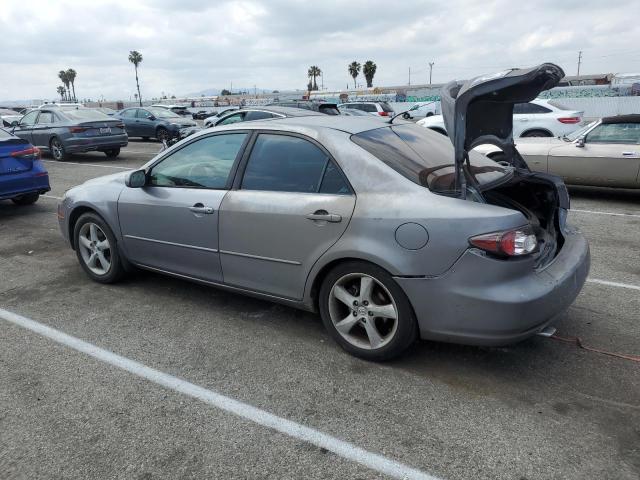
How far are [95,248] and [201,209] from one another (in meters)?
1.59

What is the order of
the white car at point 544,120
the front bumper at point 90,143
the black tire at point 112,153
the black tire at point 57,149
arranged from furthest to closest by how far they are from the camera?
the black tire at point 112,153, the black tire at point 57,149, the front bumper at point 90,143, the white car at point 544,120

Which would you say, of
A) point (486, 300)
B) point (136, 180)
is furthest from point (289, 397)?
point (136, 180)

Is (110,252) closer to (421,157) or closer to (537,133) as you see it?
(421,157)

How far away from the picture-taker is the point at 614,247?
5938 mm

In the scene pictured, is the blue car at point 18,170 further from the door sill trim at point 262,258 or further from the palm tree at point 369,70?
the palm tree at point 369,70

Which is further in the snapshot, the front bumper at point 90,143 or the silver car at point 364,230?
the front bumper at point 90,143

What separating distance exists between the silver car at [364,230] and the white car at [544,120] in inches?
428

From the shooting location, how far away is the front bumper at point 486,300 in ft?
9.49

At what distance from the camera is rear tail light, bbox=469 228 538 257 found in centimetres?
288

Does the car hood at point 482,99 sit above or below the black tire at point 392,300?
above

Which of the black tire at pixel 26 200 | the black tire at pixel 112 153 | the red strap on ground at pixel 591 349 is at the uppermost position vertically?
the black tire at pixel 112 153

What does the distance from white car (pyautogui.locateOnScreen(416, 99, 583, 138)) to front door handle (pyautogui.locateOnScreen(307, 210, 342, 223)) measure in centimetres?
1145

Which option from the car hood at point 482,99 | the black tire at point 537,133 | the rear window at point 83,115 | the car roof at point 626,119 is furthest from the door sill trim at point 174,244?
the black tire at point 537,133

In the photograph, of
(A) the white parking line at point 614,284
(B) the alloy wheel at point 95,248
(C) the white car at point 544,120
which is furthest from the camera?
(C) the white car at point 544,120
